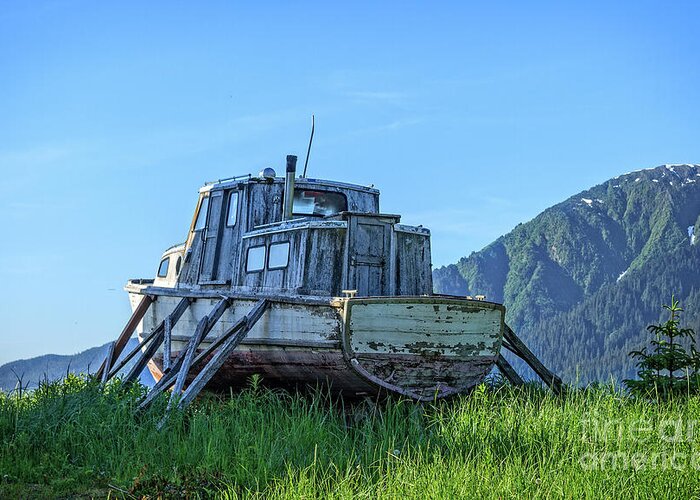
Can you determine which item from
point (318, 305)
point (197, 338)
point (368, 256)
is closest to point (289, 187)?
point (368, 256)

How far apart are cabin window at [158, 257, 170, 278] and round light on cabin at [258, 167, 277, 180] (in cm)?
438

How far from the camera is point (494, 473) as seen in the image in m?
7.41

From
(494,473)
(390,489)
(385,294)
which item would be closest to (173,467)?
(390,489)

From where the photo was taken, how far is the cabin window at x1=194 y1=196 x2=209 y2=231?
1566cm

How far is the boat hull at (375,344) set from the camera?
38.2ft

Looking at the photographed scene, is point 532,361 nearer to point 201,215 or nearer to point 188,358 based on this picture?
point 188,358

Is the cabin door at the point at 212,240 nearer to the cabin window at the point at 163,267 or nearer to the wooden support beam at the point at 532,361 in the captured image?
the cabin window at the point at 163,267

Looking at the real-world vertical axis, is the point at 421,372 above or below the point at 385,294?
below

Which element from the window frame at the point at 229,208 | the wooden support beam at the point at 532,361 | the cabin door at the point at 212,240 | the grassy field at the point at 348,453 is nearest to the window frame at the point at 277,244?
the window frame at the point at 229,208

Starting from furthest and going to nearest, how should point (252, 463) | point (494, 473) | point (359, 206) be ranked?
point (359, 206)
point (252, 463)
point (494, 473)

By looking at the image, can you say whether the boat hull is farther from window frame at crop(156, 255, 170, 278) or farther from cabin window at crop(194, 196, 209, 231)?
window frame at crop(156, 255, 170, 278)

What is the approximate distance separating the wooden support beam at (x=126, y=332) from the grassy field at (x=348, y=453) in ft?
17.2

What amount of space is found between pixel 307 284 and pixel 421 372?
2.36m

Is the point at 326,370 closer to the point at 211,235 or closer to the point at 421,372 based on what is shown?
the point at 421,372
